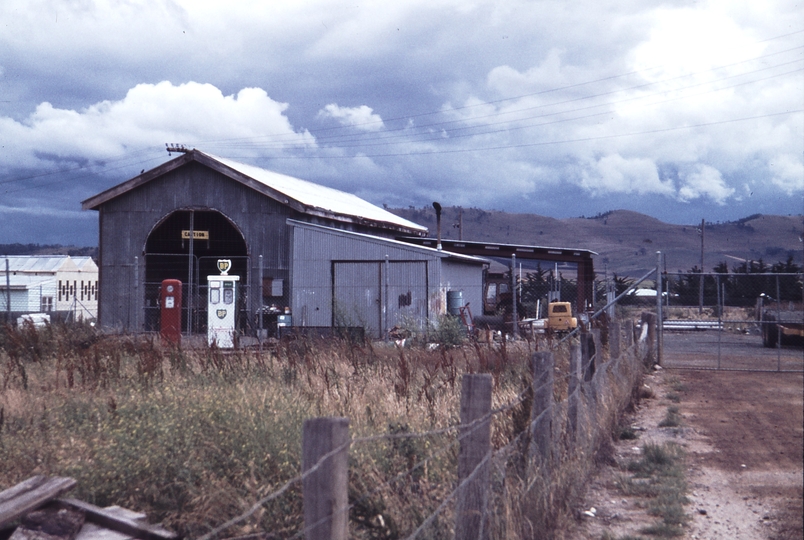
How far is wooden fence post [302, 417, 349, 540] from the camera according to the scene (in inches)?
120

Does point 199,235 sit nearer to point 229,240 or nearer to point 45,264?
point 229,240

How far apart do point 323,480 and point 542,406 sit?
9.89 feet

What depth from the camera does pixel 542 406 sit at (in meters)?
5.73

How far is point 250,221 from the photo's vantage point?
2556 cm

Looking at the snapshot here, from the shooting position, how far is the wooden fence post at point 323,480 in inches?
120

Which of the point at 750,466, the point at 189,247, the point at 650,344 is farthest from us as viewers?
the point at 189,247

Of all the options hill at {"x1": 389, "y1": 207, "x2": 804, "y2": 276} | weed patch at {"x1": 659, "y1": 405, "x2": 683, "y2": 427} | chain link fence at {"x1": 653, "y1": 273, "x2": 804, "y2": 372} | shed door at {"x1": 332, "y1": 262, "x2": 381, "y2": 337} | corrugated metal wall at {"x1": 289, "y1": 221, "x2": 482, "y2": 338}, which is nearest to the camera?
weed patch at {"x1": 659, "y1": 405, "x2": 683, "y2": 427}

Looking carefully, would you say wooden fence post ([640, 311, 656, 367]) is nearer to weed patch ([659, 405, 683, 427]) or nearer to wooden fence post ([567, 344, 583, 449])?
weed patch ([659, 405, 683, 427])

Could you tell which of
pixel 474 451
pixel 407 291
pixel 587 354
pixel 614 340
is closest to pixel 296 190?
pixel 407 291

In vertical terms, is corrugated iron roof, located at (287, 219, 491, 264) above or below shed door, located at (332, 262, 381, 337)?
above

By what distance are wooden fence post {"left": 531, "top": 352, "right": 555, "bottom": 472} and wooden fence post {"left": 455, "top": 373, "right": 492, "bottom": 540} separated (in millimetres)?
1431

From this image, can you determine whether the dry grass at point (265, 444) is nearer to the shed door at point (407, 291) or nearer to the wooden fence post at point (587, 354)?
the wooden fence post at point (587, 354)

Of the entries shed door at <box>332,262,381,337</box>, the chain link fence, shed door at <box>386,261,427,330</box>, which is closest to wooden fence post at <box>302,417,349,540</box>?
the chain link fence

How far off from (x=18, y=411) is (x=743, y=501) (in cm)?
679
